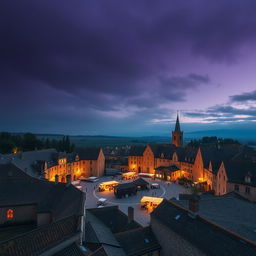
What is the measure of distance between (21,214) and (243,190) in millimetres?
46704

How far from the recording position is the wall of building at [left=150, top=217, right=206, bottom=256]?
18.6 metres

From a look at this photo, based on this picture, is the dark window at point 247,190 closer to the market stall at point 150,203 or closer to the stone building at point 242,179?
the stone building at point 242,179

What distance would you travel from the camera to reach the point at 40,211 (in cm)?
3003

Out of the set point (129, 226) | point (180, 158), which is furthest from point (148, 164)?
point (129, 226)

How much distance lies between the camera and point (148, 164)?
3312 inches

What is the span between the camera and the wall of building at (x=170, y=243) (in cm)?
1860

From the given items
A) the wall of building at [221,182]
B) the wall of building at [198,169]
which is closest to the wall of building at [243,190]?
the wall of building at [221,182]

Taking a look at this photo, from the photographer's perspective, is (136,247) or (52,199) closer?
(136,247)

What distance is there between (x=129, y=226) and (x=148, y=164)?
55.8 meters

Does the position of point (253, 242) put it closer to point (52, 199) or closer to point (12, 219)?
point (52, 199)

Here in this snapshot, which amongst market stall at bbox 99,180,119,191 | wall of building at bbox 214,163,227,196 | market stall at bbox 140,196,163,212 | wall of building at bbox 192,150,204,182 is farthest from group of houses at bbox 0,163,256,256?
wall of building at bbox 192,150,204,182

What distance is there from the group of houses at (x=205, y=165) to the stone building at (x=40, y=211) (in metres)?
35.3

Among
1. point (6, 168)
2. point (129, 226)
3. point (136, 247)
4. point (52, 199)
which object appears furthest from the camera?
point (6, 168)

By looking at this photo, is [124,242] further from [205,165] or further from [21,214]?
[205,165]
